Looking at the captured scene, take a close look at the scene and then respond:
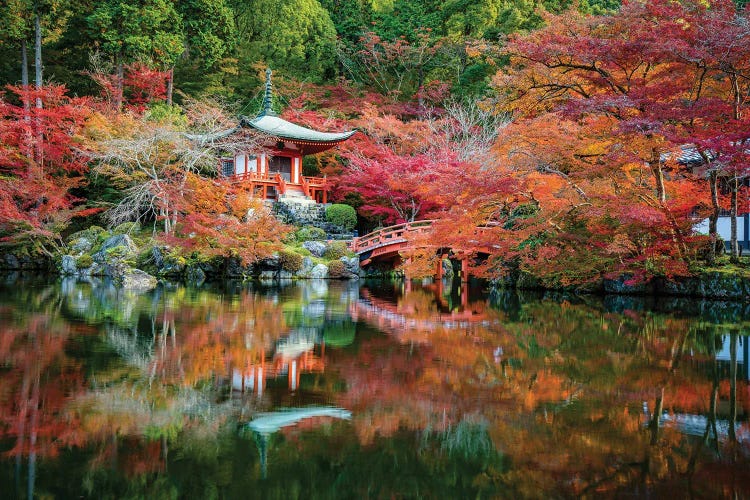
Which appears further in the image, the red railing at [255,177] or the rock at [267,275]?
the red railing at [255,177]

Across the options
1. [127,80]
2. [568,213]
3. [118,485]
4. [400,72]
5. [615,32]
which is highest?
[400,72]

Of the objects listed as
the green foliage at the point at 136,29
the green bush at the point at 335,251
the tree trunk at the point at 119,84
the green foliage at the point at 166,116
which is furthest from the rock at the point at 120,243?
the green foliage at the point at 136,29

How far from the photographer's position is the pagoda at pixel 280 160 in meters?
26.4

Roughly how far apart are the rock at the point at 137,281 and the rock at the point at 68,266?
190 inches

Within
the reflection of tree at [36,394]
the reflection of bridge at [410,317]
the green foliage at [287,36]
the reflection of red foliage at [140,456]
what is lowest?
the reflection of red foliage at [140,456]

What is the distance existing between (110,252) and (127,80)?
29.8 ft

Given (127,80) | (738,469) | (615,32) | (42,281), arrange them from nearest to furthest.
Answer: (738,469)
(615,32)
(42,281)
(127,80)

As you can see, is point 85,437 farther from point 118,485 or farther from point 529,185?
point 529,185

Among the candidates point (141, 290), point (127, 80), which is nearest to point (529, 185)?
point (141, 290)

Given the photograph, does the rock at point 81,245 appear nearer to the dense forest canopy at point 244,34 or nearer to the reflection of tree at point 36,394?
the dense forest canopy at point 244,34

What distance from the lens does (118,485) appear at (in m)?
3.39

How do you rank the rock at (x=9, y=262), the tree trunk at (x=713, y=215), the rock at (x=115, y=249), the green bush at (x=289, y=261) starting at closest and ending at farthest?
the tree trunk at (x=713, y=215) → the rock at (x=115, y=249) → the green bush at (x=289, y=261) → the rock at (x=9, y=262)

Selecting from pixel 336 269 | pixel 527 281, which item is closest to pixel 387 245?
pixel 336 269

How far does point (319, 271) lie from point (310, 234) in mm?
2737
